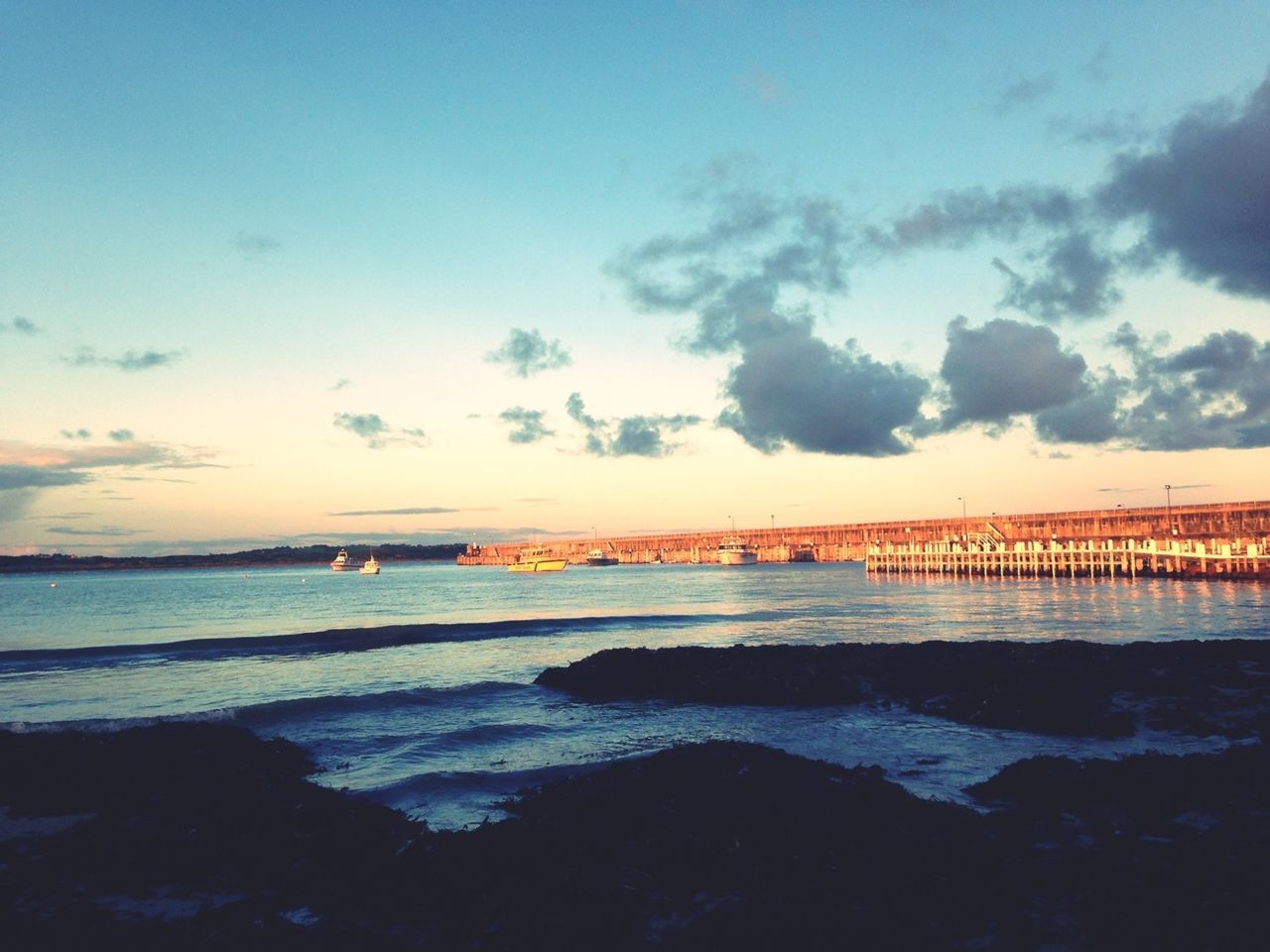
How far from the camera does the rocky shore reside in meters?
8.23

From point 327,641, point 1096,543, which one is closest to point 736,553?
point 1096,543

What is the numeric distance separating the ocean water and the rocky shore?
7.09 ft

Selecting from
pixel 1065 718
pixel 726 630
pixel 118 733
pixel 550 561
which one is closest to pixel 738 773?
pixel 1065 718

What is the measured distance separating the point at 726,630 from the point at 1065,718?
96.9 ft

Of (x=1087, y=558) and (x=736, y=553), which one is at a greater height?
(x=1087, y=558)

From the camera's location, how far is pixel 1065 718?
18219 mm

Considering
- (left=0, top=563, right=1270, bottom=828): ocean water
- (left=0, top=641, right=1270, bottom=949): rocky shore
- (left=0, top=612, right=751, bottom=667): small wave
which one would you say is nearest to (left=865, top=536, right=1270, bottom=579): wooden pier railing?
(left=0, top=563, right=1270, bottom=828): ocean water

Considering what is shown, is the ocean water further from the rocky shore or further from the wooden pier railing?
the wooden pier railing

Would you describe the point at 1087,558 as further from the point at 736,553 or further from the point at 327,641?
the point at 736,553

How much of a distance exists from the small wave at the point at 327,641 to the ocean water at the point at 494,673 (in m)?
0.22

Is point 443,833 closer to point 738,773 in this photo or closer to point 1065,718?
point 738,773

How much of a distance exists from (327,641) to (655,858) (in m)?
39.3

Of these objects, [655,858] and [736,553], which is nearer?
[655,858]

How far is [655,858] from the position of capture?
9992 mm
